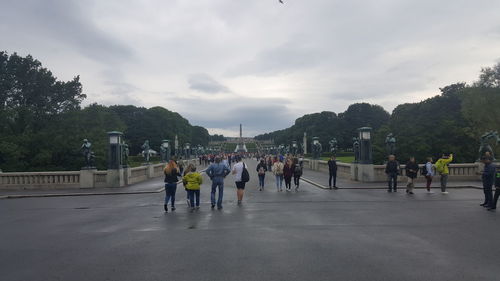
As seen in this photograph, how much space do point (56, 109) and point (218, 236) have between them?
172 feet

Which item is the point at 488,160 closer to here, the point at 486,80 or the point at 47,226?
the point at 47,226

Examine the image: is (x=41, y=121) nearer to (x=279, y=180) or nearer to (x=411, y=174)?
(x=279, y=180)

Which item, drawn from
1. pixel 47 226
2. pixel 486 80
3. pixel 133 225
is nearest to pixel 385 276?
pixel 133 225

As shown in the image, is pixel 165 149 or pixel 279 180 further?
pixel 165 149

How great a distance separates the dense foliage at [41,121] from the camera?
42.6 meters

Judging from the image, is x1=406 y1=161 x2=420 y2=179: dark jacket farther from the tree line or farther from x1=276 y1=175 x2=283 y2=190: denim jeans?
the tree line

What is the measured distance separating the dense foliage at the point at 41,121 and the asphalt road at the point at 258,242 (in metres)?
33.4

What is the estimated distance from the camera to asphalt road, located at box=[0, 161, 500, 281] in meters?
5.77

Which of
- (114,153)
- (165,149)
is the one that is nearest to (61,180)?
(114,153)

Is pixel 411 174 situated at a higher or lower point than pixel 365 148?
lower

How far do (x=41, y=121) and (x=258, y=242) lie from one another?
50.7 meters

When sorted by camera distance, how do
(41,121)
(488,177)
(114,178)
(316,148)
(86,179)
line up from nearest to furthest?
1. (488,177)
2. (86,179)
3. (114,178)
4. (316,148)
5. (41,121)

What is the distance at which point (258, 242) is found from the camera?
300 inches

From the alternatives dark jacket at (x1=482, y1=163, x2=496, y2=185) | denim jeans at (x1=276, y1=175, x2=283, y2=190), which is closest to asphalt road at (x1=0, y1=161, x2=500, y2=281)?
dark jacket at (x1=482, y1=163, x2=496, y2=185)
